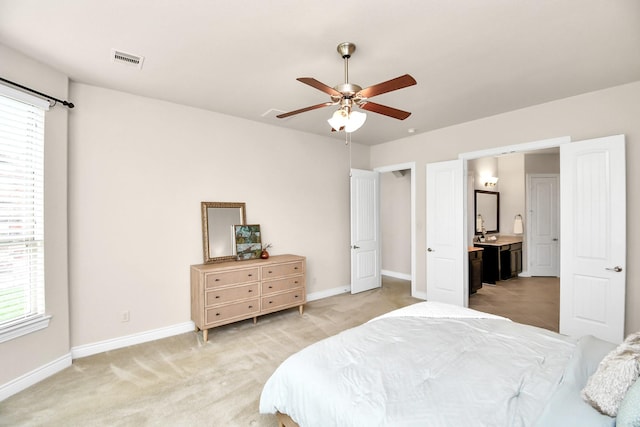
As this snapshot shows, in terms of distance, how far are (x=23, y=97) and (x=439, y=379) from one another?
3635 millimetres

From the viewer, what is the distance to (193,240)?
3.64 meters

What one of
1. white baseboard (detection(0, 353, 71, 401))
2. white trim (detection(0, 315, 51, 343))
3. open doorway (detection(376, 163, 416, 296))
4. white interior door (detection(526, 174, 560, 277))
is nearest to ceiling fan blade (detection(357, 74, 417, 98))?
white trim (detection(0, 315, 51, 343))

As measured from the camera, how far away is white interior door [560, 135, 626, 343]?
2.94 metres

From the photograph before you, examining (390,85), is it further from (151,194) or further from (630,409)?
(151,194)

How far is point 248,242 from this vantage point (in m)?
4.00

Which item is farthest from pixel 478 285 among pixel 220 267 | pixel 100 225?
pixel 100 225

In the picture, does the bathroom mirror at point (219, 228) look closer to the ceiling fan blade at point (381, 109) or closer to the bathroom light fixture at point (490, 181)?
the ceiling fan blade at point (381, 109)

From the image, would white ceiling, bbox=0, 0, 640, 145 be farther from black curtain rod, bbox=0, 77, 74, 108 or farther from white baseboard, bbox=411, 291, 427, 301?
white baseboard, bbox=411, 291, 427, 301

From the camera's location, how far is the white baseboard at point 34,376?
2.28 metres

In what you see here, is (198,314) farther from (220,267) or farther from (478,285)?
(478,285)

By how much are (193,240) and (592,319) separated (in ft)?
14.9

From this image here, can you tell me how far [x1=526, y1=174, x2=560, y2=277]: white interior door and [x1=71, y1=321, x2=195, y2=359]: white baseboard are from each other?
23.0 feet

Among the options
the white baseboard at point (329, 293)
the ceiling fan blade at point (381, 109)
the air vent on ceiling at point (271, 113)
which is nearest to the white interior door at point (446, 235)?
the white baseboard at point (329, 293)

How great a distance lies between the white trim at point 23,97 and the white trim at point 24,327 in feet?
5.93
